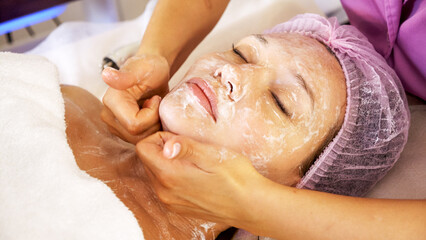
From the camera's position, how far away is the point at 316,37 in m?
1.31

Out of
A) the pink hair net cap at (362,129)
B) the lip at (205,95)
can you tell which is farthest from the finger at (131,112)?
the pink hair net cap at (362,129)

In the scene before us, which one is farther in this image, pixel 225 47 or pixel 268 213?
pixel 225 47

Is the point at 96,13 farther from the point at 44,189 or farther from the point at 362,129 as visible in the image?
the point at 362,129

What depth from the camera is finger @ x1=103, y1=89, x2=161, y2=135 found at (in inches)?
40.7

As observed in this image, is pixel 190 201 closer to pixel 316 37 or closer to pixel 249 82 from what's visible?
pixel 249 82

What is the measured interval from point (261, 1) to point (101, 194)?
144cm

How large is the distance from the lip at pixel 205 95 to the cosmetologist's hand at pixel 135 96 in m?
0.11

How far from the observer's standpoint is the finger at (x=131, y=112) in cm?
103

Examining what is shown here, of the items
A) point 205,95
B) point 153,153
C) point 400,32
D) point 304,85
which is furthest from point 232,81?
point 400,32

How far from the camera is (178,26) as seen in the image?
1416 millimetres

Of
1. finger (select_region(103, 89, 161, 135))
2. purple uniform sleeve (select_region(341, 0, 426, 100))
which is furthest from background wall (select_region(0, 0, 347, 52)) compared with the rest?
finger (select_region(103, 89, 161, 135))

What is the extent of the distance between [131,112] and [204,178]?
1.04ft

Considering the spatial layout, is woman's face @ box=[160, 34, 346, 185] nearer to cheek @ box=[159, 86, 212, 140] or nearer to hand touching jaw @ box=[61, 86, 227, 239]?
cheek @ box=[159, 86, 212, 140]

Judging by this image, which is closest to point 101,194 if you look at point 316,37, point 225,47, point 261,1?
point 316,37
